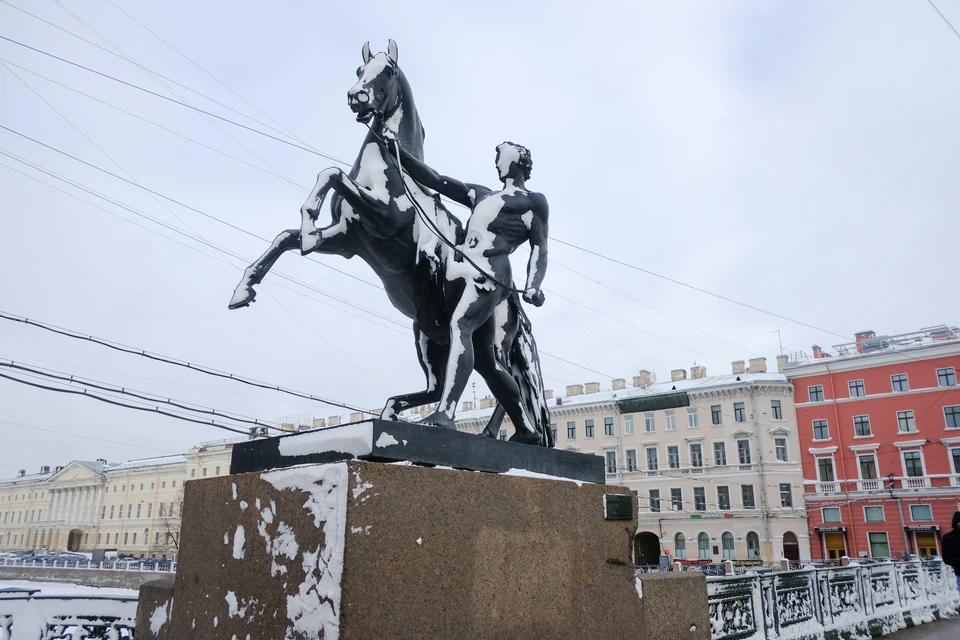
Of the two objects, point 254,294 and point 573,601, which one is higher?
point 254,294

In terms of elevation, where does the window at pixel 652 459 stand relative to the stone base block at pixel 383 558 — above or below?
above

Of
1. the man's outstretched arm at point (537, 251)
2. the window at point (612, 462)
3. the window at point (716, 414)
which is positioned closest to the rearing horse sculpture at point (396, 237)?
the man's outstretched arm at point (537, 251)

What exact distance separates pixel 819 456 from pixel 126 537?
67.0m

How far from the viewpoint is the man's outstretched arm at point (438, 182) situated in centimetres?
366

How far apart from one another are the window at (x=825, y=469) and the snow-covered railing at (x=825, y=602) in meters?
25.7

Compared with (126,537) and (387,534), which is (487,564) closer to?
(387,534)

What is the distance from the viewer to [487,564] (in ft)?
8.80

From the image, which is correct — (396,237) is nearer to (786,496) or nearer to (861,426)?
(786,496)

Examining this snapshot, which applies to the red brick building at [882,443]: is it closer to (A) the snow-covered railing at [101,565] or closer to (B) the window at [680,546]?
(B) the window at [680,546]

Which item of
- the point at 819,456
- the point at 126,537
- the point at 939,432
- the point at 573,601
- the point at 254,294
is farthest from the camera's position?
the point at 126,537

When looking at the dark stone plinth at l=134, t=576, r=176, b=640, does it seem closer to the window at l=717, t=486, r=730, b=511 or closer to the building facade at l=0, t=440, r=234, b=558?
the window at l=717, t=486, r=730, b=511

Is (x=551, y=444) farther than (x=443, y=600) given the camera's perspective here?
Yes

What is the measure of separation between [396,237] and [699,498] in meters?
41.4

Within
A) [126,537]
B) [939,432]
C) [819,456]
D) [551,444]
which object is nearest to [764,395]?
[819,456]
